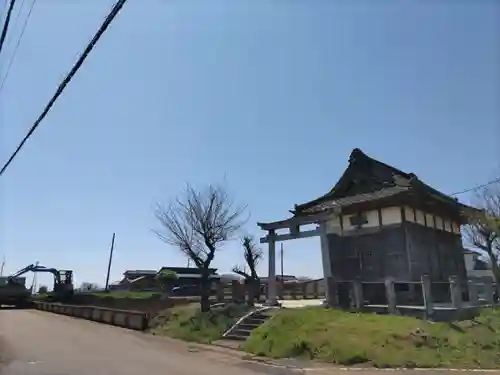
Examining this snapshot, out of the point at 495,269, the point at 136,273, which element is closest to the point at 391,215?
the point at 495,269

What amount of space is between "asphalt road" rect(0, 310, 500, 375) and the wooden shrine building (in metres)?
5.45

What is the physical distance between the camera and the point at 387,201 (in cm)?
1714

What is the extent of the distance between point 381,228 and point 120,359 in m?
10.6

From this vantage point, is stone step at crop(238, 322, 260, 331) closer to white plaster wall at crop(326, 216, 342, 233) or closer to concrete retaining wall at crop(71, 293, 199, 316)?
white plaster wall at crop(326, 216, 342, 233)

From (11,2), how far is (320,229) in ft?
45.2

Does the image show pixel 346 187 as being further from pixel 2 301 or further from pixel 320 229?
pixel 2 301

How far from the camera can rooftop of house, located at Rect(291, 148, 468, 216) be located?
59.2ft

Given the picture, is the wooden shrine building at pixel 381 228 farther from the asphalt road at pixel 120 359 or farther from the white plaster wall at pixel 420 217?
the asphalt road at pixel 120 359

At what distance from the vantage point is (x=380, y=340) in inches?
450

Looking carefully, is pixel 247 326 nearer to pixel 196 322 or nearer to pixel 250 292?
pixel 196 322

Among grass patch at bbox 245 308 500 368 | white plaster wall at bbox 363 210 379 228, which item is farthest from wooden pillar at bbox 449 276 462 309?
white plaster wall at bbox 363 210 379 228

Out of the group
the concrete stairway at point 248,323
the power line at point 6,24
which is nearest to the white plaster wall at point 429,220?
the concrete stairway at point 248,323

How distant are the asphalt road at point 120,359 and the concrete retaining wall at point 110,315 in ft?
11.2

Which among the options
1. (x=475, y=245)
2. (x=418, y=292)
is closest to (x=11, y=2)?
(x=418, y=292)
